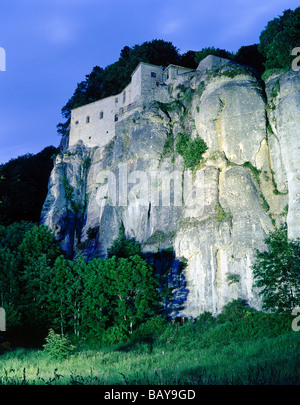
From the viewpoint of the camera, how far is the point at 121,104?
55.2 m

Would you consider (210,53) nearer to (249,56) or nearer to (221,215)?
(249,56)

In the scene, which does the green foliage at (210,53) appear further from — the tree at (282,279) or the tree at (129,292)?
the tree at (282,279)

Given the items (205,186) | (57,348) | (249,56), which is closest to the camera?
(57,348)

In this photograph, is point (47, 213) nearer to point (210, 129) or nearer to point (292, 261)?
point (210, 129)

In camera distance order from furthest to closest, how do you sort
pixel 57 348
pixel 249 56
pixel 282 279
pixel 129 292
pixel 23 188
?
pixel 23 188, pixel 249 56, pixel 129 292, pixel 57 348, pixel 282 279

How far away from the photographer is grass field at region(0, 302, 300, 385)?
15258 millimetres

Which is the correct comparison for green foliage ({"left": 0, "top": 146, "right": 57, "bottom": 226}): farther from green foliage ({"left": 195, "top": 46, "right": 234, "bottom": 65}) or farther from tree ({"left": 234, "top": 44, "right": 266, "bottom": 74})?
tree ({"left": 234, "top": 44, "right": 266, "bottom": 74})

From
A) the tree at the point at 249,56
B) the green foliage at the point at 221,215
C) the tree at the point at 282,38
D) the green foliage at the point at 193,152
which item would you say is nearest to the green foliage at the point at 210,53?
the tree at the point at 249,56

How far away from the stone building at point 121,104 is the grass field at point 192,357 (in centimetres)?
2925

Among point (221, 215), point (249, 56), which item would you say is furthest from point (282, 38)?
point (221, 215)

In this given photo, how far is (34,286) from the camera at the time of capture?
117ft

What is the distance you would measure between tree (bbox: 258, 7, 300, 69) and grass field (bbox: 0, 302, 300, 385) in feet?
80.9

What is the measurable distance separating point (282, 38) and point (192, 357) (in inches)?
1254

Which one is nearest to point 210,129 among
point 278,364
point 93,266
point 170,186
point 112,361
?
point 170,186
